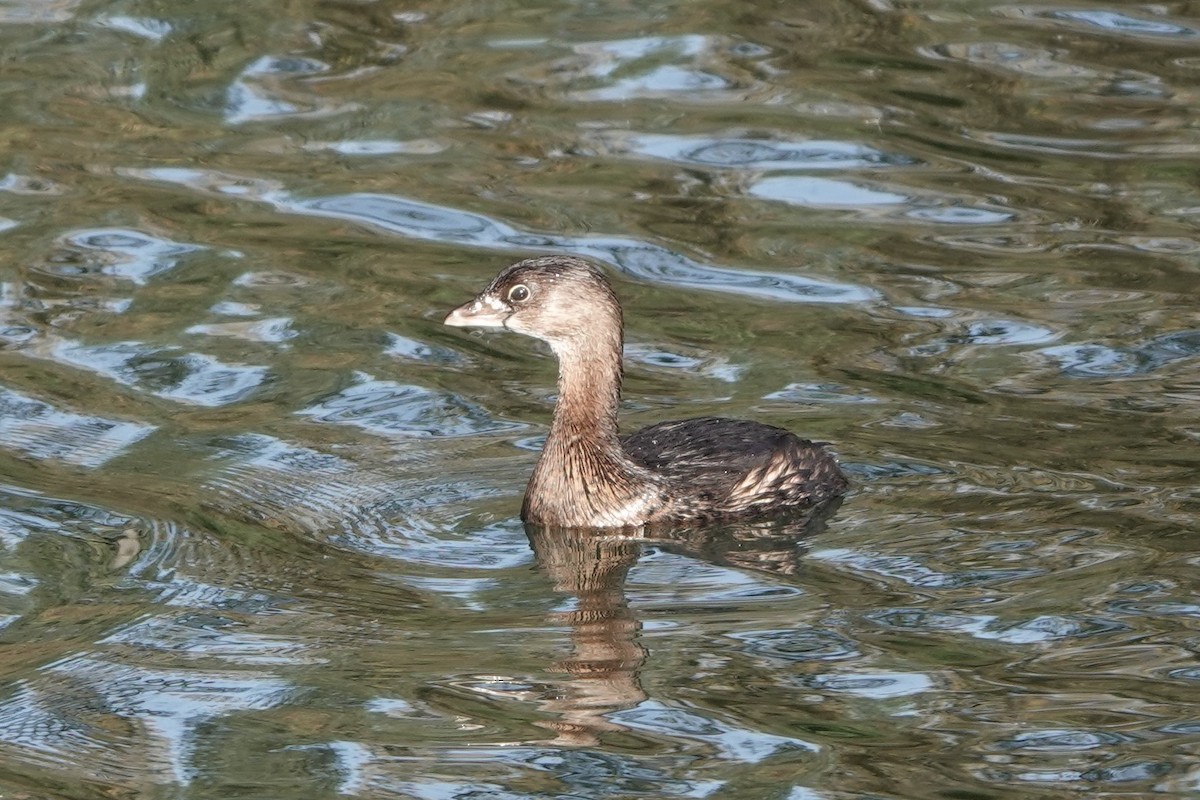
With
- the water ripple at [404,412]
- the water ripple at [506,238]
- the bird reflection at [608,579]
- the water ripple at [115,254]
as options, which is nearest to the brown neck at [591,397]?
the bird reflection at [608,579]

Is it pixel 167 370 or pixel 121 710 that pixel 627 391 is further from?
pixel 121 710

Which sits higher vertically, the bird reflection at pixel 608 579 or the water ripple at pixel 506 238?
the water ripple at pixel 506 238

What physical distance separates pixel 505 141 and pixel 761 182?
1.71 m

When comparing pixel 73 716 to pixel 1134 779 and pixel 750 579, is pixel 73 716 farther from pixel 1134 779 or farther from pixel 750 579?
pixel 1134 779

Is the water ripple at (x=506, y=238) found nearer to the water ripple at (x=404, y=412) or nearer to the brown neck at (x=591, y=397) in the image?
the water ripple at (x=404, y=412)

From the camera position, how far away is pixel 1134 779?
6.70 meters

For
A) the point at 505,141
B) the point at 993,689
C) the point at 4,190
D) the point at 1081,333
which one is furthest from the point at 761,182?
the point at 993,689

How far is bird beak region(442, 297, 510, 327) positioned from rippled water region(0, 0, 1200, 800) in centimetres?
61

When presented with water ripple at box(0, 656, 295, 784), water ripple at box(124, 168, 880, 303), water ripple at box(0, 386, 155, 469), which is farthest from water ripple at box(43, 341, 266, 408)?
water ripple at box(0, 656, 295, 784)

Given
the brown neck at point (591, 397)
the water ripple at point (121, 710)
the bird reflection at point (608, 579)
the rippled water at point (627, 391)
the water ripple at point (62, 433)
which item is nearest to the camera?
the water ripple at point (121, 710)

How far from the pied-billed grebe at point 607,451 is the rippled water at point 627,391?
17 cm

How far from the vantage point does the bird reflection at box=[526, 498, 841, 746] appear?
290 inches

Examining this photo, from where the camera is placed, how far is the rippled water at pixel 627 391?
7191mm

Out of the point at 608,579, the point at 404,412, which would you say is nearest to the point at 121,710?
the point at 608,579
